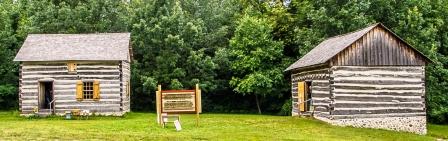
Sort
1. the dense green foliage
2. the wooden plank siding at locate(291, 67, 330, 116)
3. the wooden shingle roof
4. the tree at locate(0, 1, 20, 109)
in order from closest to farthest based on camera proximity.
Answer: the wooden shingle roof < the wooden plank siding at locate(291, 67, 330, 116) < the dense green foliage < the tree at locate(0, 1, 20, 109)

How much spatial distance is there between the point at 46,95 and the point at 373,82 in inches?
760

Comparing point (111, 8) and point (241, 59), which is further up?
point (111, 8)

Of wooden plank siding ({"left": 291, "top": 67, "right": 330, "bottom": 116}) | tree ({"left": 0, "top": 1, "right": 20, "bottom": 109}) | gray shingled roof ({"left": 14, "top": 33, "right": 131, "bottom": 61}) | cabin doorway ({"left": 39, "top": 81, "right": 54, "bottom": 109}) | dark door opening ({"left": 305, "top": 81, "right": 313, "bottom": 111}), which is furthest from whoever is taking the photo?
tree ({"left": 0, "top": 1, "right": 20, "bottom": 109})

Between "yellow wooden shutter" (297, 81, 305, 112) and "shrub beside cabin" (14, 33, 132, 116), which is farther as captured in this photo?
"shrub beside cabin" (14, 33, 132, 116)

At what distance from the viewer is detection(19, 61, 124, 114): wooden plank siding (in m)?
32.7

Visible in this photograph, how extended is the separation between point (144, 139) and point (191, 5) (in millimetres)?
26893

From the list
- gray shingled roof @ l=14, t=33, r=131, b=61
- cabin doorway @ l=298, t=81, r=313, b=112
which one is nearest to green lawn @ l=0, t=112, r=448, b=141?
cabin doorway @ l=298, t=81, r=313, b=112

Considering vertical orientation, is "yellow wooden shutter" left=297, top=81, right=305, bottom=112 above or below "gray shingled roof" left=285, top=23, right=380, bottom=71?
below

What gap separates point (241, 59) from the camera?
40.6 meters

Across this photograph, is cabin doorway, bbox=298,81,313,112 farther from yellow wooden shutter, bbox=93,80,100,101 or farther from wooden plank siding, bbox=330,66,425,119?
yellow wooden shutter, bbox=93,80,100,101

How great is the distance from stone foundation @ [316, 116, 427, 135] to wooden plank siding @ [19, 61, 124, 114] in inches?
463

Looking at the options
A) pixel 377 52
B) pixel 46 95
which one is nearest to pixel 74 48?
pixel 46 95

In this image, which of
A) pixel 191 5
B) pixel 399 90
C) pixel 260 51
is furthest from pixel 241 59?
pixel 399 90

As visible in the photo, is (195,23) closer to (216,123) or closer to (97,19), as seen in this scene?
(97,19)
